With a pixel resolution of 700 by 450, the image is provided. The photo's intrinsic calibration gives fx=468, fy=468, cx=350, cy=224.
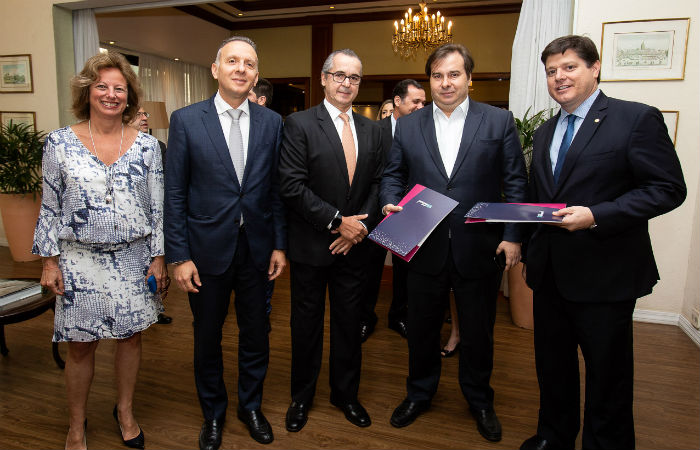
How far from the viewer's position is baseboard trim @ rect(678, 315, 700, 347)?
341 centimetres

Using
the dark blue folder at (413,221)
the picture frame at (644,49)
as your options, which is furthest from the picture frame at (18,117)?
the picture frame at (644,49)

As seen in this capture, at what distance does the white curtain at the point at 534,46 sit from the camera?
157 inches

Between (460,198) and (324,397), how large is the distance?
4.42 ft

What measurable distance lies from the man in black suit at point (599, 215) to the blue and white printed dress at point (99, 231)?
1.69 meters

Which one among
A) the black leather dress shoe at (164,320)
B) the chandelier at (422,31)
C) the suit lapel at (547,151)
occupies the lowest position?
the black leather dress shoe at (164,320)

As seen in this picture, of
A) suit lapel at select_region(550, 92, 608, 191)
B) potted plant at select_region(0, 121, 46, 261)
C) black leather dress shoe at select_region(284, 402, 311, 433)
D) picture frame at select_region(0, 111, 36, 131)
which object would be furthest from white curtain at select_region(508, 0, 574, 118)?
picture frame at select_region(0, 111, 36, 131)

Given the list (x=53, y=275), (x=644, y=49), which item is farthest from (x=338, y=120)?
(x=644, y=49)

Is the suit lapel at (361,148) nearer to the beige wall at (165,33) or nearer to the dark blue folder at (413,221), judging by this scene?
the dark blue folder at (413,221)

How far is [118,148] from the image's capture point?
2.01 meters

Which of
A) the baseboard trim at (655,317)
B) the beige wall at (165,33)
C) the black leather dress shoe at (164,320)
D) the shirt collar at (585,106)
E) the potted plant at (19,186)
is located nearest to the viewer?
the shirt collar at (585,106)

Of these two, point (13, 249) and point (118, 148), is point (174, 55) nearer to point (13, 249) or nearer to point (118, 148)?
point (13, 249)

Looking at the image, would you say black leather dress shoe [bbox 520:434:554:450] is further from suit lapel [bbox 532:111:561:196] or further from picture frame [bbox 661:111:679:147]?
picture frame [bbox 661:111:679:147]

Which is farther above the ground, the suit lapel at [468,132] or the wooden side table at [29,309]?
the suit lapel at [468,132]

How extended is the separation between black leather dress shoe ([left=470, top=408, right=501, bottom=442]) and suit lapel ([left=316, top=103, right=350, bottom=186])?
1318 mm
